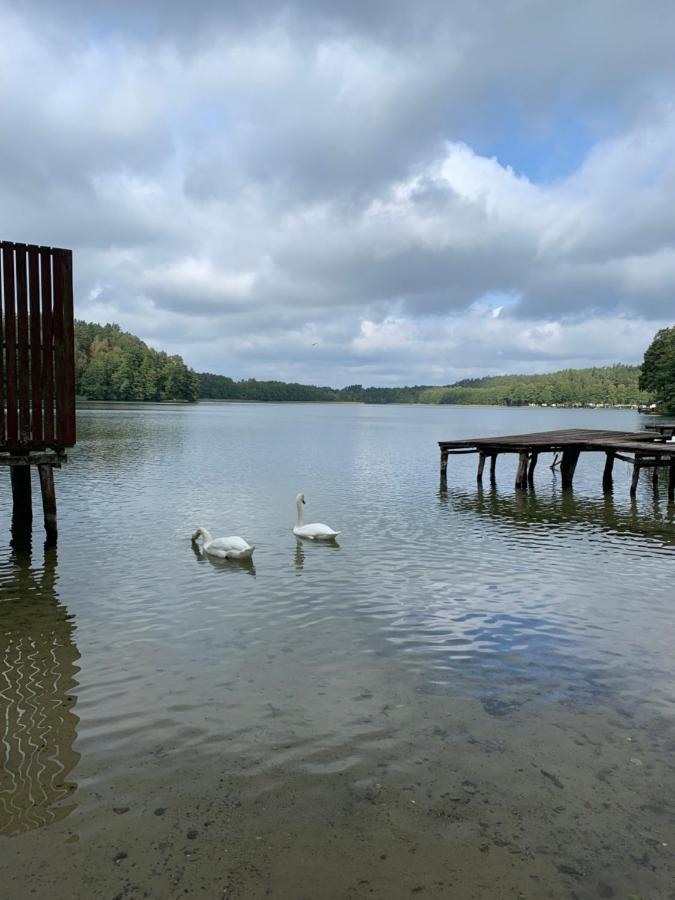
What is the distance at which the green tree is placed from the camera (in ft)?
335

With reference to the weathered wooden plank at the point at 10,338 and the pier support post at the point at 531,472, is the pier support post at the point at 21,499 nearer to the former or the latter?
the weathered wooden plank at the point at 10,338

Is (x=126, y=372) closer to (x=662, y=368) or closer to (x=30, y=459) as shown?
(x=662, y=368)

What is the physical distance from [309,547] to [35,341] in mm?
7967

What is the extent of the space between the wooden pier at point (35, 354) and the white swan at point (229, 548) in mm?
4290

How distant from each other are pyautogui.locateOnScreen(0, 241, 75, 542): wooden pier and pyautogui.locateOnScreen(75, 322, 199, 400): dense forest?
151 meters

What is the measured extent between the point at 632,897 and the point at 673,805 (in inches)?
52.9

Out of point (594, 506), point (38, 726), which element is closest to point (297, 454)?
point (594, 506)

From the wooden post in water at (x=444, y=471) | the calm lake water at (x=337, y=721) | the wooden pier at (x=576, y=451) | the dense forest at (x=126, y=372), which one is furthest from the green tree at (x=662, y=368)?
the dense forest at (x=126, y=372)

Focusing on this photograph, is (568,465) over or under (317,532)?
over

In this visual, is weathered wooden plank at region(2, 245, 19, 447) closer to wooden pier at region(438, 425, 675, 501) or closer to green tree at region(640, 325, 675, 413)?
wooden pier at region(438, 425, 675, 501)

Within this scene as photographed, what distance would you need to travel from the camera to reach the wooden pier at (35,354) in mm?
14484

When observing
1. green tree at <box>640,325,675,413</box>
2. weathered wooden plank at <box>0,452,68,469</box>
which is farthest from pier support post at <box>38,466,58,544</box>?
green tree at <box>640,325,675,413</box>

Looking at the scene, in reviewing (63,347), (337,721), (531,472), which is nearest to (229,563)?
(63,347)

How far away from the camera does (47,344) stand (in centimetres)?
1480
